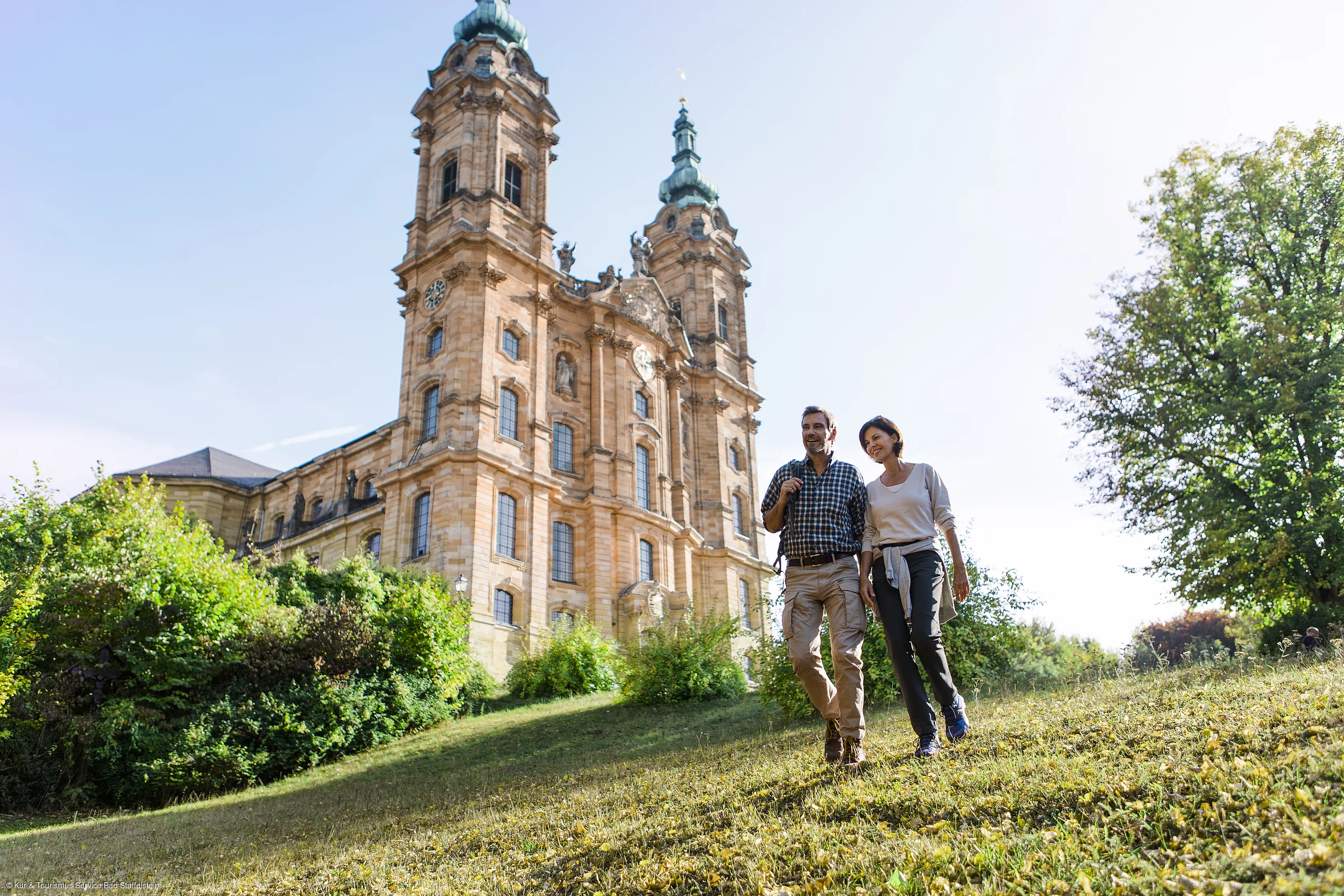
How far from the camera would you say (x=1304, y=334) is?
17.3m

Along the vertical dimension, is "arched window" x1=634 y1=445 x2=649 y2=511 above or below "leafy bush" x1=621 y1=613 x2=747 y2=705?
above

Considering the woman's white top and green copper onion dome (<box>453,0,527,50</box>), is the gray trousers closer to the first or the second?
the woman's white top

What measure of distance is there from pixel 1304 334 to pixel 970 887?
1846 centimetres

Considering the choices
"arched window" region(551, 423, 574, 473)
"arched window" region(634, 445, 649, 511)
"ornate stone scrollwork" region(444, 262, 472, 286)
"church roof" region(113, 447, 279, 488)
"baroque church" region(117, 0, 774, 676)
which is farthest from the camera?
"church roof" region(113, 447, 279, 488)

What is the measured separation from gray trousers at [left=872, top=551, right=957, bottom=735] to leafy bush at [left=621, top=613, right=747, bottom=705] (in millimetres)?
13342

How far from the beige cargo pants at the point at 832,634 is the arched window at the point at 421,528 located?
2630 cm

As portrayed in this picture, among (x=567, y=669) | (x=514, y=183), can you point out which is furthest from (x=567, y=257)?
(x=567, y=669)

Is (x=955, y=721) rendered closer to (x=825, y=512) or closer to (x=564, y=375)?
(x=825, y=512)

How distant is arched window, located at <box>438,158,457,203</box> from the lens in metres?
37.6

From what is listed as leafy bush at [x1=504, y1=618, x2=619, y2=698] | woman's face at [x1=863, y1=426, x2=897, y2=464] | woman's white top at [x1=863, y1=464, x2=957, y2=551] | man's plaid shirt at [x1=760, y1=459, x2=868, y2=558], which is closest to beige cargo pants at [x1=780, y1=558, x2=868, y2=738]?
man's plaid shirt at [x1=760, y1=459, x2=868, y2=558]

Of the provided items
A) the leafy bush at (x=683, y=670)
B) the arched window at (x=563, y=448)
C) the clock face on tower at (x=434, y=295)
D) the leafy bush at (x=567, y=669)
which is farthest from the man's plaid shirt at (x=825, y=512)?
the clock face on tower at (x=434, y=295)

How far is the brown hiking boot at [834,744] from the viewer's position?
635cm

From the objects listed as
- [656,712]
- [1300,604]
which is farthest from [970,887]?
[1300,604]

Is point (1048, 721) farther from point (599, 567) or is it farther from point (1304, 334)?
point (599, 567)
